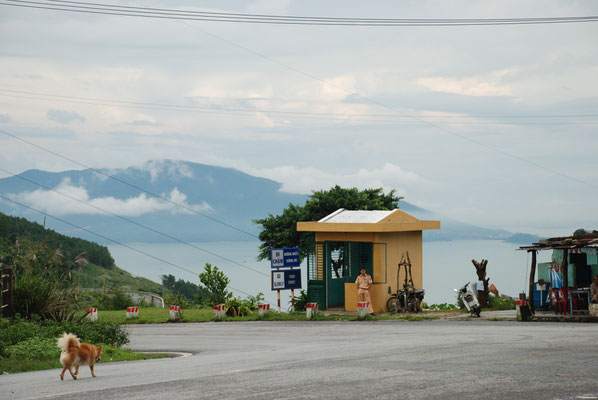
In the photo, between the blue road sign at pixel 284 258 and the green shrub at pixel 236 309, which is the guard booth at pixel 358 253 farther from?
the green shrub at pixel 236 309

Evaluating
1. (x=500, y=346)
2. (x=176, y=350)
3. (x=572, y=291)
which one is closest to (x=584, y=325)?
(x=572, y=291)

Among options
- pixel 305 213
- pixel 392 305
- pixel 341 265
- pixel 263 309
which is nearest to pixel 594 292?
pixel 392 305

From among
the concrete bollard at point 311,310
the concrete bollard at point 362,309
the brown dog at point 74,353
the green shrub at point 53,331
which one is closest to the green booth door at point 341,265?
the concrete bollard at point 311,310

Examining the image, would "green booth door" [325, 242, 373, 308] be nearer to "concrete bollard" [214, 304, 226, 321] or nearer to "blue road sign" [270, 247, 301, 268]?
"blue road sign" [270, 247, 301, 268]

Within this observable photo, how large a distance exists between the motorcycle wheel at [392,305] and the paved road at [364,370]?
27.1 ft

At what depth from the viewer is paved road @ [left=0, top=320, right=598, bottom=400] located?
32.9 ft

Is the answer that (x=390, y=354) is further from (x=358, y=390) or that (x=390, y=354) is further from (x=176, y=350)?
(x=176, y=350)

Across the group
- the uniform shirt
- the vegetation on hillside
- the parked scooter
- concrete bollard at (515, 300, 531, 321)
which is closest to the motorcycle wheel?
the uniform shirt

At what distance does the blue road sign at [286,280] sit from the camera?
3038 centimetres

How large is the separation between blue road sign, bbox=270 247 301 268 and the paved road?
10.1m

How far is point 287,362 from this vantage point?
44.5 feet

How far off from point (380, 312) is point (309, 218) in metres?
16.1

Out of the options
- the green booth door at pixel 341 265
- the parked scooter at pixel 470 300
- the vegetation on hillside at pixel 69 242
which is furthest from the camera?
the vegetation on hillside at pixel 69 242

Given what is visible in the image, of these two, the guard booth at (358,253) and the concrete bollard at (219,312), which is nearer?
the guard booth at (358,253)
